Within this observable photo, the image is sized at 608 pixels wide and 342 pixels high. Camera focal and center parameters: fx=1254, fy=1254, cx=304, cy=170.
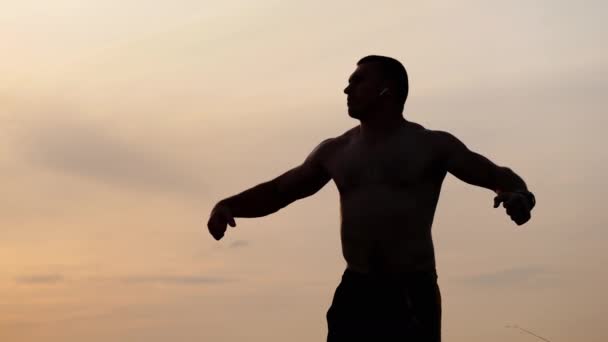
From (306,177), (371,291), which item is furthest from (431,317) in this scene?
(306,177)

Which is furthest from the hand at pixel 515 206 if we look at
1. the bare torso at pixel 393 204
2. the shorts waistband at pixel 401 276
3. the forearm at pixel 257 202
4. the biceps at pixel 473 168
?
the forearm at pixel 257 202

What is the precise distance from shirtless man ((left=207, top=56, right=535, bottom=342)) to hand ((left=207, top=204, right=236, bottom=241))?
874mm

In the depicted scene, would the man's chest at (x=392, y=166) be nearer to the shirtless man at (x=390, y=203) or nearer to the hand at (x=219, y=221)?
the shirtless man at (x=390, y=203)

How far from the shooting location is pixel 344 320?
9047 millimetres

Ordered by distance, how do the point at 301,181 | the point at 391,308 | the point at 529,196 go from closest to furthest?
the point at 529,196 < the point at 391,308 < the point at 301,181

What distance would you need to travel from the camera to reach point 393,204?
28.7 ft

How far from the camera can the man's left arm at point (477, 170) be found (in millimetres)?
8608

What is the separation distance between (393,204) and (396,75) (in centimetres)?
103

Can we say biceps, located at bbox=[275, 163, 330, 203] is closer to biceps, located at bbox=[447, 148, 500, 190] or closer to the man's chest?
the man's chest

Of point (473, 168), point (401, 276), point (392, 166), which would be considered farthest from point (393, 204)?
point (473, 168)

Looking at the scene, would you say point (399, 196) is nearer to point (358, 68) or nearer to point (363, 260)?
point (363, 260)

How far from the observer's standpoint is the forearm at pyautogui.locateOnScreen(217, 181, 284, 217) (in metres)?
9.66

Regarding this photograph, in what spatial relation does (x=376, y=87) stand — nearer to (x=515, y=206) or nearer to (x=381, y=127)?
(x=381, y=127)

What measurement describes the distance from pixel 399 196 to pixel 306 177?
971mm
